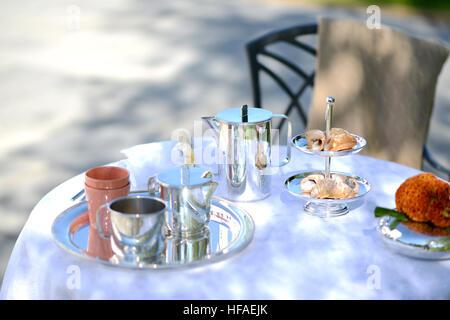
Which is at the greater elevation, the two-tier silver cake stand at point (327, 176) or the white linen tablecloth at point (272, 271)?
the two-tier silver cake stand at point (327, 176)

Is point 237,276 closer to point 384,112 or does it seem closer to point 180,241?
point 180,241

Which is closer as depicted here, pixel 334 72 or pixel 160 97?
pixel 334 72

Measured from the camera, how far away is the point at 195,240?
0.99 m

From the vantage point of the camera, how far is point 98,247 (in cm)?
96

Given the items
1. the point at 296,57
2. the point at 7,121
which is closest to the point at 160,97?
the point at 7,121

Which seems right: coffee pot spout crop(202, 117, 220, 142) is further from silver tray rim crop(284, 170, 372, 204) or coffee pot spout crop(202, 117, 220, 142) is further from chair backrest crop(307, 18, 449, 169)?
chair backrest crop(307, 18, 449, 169)

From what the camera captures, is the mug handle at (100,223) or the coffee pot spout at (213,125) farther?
the coffee pot spout at (213,125)

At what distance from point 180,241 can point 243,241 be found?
0.34 ft

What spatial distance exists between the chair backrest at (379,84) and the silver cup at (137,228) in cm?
118

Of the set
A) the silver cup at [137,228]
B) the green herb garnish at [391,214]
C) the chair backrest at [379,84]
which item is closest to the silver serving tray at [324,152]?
the green herb garnish at [391,214]

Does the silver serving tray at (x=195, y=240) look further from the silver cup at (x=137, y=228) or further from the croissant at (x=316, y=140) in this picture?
the croissant at (x=316, y=140)

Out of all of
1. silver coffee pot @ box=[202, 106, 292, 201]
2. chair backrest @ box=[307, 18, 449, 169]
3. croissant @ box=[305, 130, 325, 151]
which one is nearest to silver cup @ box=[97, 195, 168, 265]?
silver coffee pot @ box=[202, 106, 292, 201]

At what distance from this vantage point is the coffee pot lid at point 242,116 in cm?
107

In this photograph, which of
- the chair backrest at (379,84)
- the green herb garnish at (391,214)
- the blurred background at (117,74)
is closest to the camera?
the green herb garnish at (391,214)
